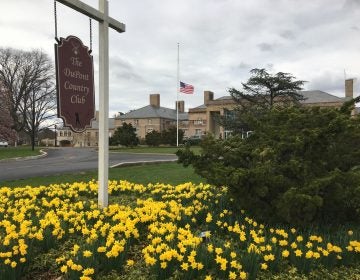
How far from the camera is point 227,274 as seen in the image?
11.8ft

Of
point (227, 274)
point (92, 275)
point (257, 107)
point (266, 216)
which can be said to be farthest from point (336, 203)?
point (257, 107)

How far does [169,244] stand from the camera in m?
4.17

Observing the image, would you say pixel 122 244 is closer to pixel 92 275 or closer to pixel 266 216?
pixel 92 275

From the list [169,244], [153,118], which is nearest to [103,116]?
[169,244]

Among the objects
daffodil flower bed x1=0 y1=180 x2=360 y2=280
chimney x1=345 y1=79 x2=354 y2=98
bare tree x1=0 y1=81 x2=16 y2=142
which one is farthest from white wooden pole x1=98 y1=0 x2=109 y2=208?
chimney x1=345 y1=79 x2=354 y2=98

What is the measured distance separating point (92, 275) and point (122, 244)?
0.49m

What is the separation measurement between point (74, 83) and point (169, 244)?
293 centimetres

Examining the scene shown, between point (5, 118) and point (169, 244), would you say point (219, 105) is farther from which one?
point (169, 244)

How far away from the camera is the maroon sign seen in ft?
18.6

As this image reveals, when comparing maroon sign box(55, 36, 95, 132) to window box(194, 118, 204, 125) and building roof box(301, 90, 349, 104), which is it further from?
window box(194, 118, 204, 125)

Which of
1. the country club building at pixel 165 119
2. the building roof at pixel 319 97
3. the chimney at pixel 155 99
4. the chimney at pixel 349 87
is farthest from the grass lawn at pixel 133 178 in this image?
the chimney at pixel 155 99

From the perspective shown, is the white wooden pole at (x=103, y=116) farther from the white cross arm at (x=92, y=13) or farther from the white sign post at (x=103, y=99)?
the white cross arm at (x=92, y=13)

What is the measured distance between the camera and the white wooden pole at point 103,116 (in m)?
6.21

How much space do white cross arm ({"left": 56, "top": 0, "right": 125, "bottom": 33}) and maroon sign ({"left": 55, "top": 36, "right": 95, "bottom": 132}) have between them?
44cm
